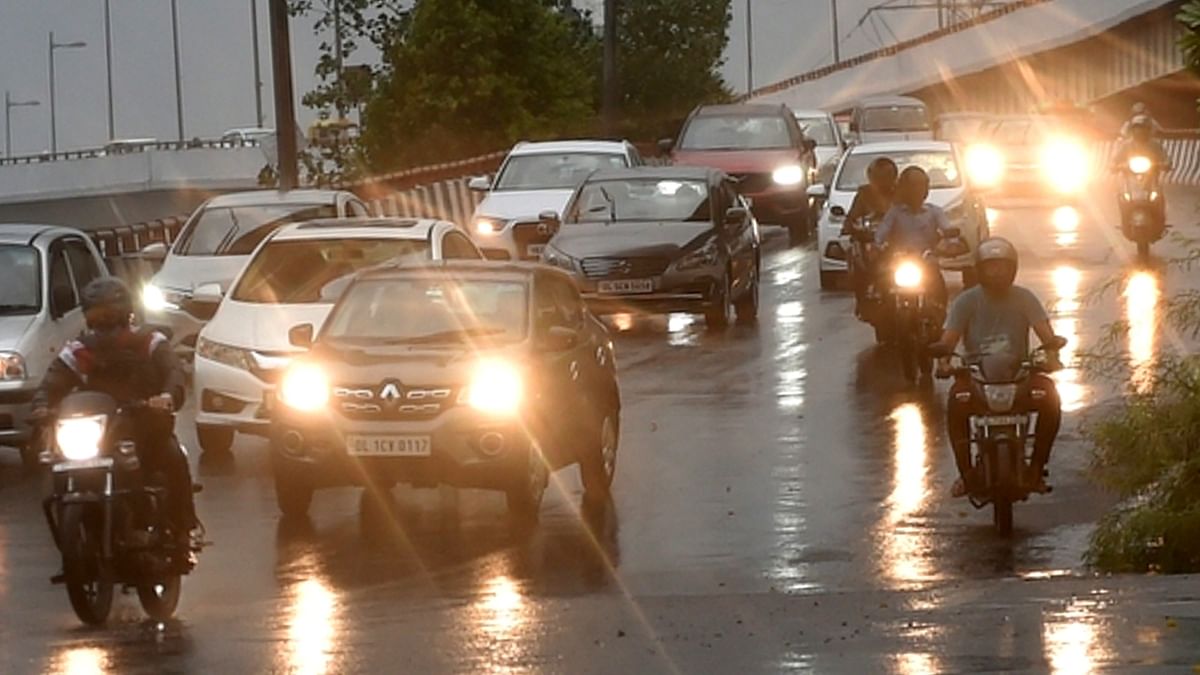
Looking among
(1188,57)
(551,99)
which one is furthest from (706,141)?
(1188,57)

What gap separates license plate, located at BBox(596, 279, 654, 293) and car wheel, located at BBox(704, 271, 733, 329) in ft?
2.28

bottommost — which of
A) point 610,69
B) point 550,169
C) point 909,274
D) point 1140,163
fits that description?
point 909,274

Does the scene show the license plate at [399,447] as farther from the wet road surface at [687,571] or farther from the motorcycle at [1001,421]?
the motorcycle at [1001,421]

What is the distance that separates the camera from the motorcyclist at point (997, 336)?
14.4 metres

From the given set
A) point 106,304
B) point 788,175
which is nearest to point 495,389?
point 106,304

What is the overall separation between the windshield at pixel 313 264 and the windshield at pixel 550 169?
1405cm

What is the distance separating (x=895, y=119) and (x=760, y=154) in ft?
66.9

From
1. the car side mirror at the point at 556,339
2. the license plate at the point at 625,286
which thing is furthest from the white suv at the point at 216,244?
the car side mirror at the point at 556,339

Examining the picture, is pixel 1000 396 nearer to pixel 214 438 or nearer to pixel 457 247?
pixel 214 438

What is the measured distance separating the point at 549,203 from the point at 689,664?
22867mm

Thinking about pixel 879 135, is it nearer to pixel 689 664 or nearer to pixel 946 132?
pixel 946 132

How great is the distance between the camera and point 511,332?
50.4 feet

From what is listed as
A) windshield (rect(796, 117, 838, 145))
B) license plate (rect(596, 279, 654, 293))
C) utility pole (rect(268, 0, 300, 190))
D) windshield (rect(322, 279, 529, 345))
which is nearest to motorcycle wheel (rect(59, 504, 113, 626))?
windshield (rect(322, 279, 529, 345))

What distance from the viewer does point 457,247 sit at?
65.6 ft
